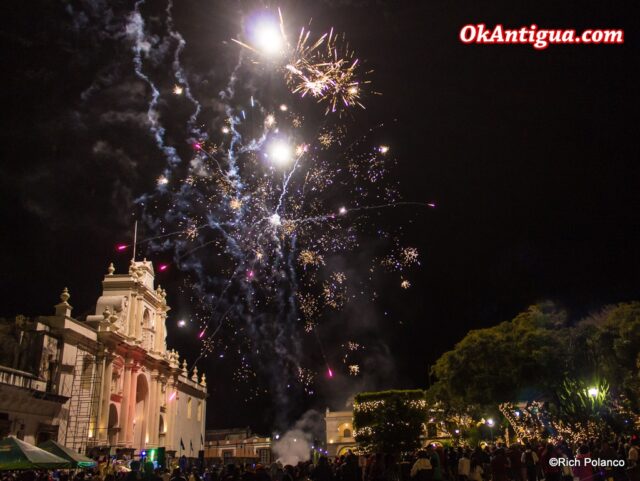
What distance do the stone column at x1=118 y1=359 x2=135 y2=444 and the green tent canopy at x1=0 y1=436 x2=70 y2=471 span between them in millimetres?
29656

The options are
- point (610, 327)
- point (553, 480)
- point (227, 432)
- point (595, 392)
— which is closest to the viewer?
Answer: point (553, 480)

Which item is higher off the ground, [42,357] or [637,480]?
[42,357]

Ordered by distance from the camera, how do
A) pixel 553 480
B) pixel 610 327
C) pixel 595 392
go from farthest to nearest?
pixel 595 392 < pixel 610 327 < pixel 553 480

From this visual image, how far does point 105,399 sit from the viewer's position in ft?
115

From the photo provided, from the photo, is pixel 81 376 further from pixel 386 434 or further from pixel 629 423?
pixel 629 423

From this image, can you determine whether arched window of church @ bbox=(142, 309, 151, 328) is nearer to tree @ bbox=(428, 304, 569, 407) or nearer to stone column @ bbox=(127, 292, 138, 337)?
stone column @ bbox=(127, 292, 138, 337)

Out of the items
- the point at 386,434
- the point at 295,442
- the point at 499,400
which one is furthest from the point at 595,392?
the point at 295,442

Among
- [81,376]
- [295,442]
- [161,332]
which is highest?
[161,332]

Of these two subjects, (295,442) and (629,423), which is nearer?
(629,423)

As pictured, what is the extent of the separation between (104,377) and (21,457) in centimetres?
2727

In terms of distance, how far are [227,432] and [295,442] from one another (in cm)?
1061

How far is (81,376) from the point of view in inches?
1246

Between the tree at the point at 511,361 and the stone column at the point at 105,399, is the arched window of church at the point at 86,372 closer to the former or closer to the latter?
the stone column at the point at 105,399

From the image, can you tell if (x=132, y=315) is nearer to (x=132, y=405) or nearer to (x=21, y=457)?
(x=132, y=405)
